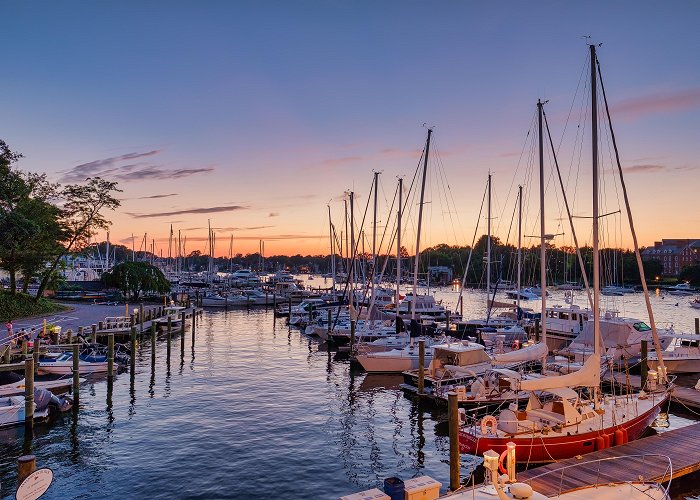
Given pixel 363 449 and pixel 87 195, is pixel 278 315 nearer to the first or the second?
pixel 87 195

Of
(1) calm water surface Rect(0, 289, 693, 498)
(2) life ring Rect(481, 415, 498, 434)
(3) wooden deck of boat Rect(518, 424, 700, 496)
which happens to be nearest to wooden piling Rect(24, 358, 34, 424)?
(1) calm water surface Rect(0, 289, 693, 498)

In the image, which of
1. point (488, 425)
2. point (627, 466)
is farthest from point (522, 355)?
point (627, 466)

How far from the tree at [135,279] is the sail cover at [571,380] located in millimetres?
71999

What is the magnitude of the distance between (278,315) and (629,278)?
14966cm

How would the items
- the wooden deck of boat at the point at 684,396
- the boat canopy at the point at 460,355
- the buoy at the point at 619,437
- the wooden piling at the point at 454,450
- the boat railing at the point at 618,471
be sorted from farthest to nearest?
the boat canopy at the point at 460,355 → the wooden deck of boat at the point at 684,396 → the buoy at the point at 619,437 → the wooden piling at the point at 454,450 → the boat railing at the point at 618,471

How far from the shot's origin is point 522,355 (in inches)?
1097

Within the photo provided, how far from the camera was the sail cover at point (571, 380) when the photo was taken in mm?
20109

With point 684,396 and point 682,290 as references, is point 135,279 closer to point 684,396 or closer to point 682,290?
point 684,396

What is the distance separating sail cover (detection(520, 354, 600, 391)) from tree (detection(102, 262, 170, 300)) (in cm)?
7200

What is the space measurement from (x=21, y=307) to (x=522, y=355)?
162 ft

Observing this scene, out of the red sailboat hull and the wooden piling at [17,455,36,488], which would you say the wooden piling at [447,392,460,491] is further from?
the wooden piling at [17,455,36,488]

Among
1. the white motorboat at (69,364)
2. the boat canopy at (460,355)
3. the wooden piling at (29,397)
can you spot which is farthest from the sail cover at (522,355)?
the white motorboat at (69,364)

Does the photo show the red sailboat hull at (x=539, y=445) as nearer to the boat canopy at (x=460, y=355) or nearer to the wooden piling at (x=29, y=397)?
the boat canopy at (x=460, y=355)

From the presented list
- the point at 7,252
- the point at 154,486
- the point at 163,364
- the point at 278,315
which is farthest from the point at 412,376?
the point at 278,315
